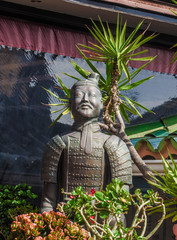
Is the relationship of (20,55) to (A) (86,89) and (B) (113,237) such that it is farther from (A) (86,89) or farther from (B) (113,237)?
(B) (113,237)

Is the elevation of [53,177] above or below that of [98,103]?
below

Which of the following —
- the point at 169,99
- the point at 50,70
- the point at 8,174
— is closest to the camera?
the point at 8,174

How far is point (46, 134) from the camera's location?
6.70 m

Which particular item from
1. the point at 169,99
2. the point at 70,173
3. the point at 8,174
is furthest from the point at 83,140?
the point at 169,99

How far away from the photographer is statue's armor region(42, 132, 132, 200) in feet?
14.5

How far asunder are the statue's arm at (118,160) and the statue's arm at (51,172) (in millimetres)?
469

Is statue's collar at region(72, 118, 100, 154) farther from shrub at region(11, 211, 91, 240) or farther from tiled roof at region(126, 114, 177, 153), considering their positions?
tiled roof at region(126, 114, 177, 153)

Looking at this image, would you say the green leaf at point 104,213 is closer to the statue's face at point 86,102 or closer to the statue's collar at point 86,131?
the statue's collar at point 86,131

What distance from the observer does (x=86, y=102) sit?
4.53 m

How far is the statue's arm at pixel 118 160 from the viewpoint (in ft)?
14.5

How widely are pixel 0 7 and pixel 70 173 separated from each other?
125 inches

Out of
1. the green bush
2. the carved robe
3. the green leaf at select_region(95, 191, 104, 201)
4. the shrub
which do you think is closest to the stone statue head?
the carved robe

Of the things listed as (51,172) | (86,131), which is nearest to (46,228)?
(51,172)

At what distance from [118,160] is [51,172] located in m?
0.66
